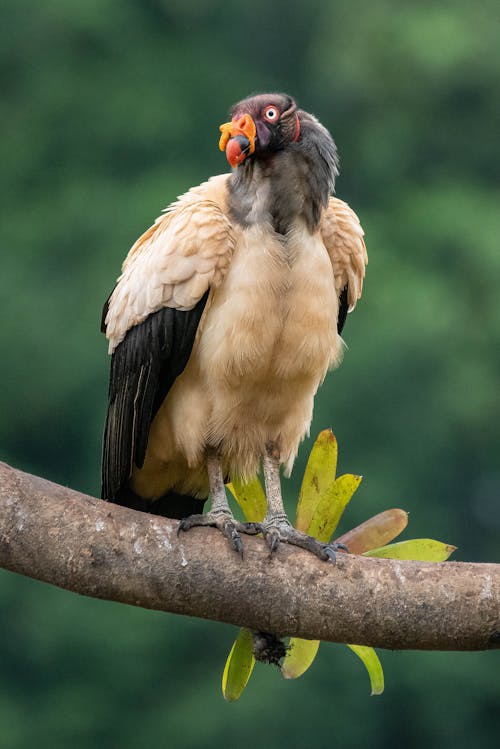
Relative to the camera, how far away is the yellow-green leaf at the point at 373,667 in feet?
14.5

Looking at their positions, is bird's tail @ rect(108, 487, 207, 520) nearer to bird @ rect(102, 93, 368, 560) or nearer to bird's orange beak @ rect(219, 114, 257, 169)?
bird @ rect(102, 93, 368, 560)

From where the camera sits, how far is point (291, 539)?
4602mm

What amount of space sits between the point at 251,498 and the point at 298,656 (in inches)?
26.2

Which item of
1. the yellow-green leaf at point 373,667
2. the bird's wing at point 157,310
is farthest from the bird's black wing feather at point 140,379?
the yellow-green leaf at point 373,667

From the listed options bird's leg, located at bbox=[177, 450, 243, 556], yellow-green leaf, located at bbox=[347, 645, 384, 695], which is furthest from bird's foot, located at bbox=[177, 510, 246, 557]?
yellow-green leaf, located at bbox=[347, 645, 384, 695]

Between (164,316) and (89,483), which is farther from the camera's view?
(89,483)

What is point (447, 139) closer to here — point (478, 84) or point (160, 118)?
point (478, 84)

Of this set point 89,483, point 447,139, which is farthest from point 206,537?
point 447,139

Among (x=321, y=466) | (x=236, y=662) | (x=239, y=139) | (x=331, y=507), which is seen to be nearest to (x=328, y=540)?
(x=331, y=507)

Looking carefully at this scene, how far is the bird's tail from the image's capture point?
5.36m

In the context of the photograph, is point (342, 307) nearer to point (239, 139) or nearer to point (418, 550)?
point (239, 139)

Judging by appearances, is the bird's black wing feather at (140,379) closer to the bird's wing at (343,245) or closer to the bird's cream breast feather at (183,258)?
the bird's cream breast feather at (183,258)

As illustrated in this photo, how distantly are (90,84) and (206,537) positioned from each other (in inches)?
540

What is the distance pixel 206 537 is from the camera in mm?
4480
